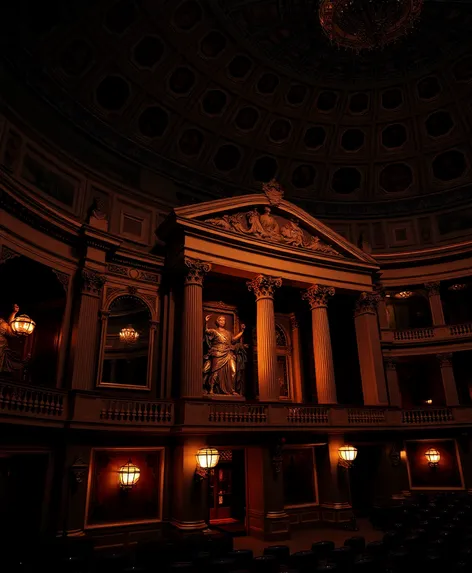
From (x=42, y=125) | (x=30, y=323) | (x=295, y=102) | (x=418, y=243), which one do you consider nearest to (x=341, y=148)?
(x=295, y=102)

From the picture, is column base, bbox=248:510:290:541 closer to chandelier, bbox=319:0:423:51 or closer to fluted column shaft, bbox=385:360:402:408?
fluted column shaft, bbox=385:360:402:408

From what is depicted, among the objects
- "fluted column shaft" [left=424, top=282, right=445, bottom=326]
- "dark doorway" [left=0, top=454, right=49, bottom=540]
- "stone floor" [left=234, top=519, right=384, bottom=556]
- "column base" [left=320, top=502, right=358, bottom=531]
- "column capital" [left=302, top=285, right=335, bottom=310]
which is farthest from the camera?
"fluted column shaft" [left=424, top=282, right=445, bottom=326]

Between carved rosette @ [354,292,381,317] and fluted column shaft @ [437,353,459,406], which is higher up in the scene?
carved rosette @ [354,292,381,317]

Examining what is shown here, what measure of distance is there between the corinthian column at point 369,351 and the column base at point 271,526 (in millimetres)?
7210

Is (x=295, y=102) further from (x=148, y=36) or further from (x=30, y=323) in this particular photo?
(x=30, y=323)

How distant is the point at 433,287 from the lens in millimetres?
25359

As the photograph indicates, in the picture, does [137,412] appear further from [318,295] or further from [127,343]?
[318,295]

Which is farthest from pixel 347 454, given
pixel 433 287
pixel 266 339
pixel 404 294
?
pixel 404 294

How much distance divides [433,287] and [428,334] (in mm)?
2644

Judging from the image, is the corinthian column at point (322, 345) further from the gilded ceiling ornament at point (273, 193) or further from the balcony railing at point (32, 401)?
the balcony railing at point (32, 401)

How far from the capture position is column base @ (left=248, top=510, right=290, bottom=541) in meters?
16.1

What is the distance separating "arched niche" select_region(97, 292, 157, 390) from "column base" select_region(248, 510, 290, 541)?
21.3 ft

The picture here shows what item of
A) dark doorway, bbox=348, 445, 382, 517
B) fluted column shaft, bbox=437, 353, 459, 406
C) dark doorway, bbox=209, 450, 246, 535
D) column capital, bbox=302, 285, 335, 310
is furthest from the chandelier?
dark doorway, bbox=209, 450, 246, 535

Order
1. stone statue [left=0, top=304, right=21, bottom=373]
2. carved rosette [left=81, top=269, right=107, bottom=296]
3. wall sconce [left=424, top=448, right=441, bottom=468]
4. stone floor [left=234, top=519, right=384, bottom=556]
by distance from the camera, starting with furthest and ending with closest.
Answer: wall sconce [left=424, top=448, right=441, bottom=468], carved rosette [left=81, top=269, right=107, bottom=296], stone floor [left=234, top=519, right=384, bottom=556], stone statue [left=0, top=304, right=21, bottom=373]
